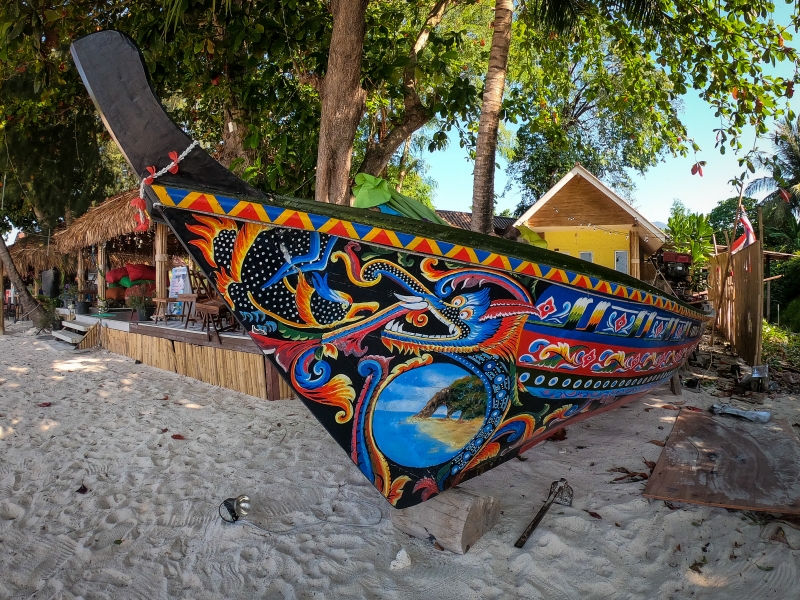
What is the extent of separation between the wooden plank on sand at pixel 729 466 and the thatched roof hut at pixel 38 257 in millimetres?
17197

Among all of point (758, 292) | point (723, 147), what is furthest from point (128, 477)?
point (758, 292)

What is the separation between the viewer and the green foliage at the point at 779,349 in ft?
25.4

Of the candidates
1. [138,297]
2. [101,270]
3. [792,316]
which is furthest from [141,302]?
[792,316]

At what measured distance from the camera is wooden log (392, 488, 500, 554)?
261cm

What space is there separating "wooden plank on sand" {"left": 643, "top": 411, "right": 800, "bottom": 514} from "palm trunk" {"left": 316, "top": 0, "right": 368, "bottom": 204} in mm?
3305

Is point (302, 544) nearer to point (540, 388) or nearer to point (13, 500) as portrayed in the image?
point (540, 388)

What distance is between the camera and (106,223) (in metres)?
9.76

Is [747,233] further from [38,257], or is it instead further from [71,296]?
[38,257]

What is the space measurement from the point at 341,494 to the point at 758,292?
568 cm

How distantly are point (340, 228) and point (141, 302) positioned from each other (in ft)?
27.3

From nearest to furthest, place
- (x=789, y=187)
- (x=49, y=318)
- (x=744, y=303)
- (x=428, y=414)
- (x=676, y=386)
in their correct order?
1. (x=428, y=414)
2. (x=676, y=386)
3. (x=744, y=303)
4. (x=49, y=318)
5. (x=789, y=187)

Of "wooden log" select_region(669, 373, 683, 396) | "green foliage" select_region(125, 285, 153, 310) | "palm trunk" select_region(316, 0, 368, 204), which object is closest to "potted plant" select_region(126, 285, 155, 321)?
"green foliage" select_region(125, 285, 153, 310)

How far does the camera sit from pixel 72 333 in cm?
1065

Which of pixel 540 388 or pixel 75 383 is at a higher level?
pixel 540 388
